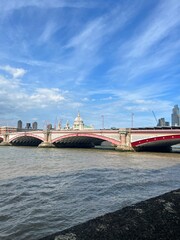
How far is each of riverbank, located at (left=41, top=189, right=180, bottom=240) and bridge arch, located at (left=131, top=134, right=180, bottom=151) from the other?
1741 inches

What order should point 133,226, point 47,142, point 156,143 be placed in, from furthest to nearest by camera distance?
1. point 47,142
2. point 156,143
3. point 133,226

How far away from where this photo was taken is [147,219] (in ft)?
23.0

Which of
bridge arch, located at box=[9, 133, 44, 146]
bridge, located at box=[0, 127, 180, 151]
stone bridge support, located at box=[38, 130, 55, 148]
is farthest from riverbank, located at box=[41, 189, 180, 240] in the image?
bridge arch, located at box=[9, 133, 44, 146]

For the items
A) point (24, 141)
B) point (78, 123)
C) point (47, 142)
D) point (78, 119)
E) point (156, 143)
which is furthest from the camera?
point (78, 119)

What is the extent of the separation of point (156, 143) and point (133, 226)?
174 ft

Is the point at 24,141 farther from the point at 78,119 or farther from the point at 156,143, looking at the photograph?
the point at 78,119

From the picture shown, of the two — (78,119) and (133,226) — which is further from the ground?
(78,119)

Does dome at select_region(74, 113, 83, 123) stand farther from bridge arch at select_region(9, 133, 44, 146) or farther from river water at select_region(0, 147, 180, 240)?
river water at select_region(0, 147, 180, 240)

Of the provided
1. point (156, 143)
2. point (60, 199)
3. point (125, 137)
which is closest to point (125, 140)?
point (125, 137)

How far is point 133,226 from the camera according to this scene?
6402 mm

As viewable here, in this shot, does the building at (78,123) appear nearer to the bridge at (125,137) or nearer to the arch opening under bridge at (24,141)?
the arch opening under bridge at (24,141)

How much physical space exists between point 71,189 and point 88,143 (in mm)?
69572

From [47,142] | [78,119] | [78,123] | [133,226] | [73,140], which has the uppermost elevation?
[78,119]

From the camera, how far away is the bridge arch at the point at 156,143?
50.8 meters
